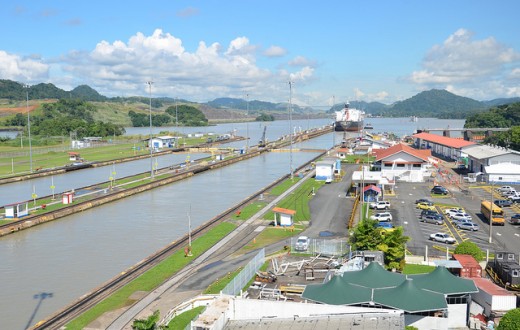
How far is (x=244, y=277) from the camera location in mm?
22094

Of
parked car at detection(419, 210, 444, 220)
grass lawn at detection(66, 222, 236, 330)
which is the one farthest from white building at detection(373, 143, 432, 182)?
grass lawn at detection(66, 222, 236, 330)

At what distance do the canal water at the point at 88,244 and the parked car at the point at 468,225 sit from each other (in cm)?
1854

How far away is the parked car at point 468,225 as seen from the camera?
32891 mm

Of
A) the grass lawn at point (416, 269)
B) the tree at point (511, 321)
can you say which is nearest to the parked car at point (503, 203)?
the grass lawn at point (416, 269)

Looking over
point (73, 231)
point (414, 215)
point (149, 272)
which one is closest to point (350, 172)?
point (414, 215)

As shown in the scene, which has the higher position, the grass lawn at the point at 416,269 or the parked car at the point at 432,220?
the parked car at the point at 432,220

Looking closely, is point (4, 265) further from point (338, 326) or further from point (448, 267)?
point (448, 267)

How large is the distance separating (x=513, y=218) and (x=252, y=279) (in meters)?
21.2

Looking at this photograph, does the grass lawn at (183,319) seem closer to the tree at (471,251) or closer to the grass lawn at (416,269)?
the grass lawn at (416,269)

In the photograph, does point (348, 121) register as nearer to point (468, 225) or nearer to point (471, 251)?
point (468, 225)

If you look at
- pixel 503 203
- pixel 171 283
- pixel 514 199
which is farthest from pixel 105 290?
pixel 514 199

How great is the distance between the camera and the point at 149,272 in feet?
82.1

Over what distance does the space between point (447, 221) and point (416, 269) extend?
12377 mm

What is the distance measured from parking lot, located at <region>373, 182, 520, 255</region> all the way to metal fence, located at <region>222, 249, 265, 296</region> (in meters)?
8.97
